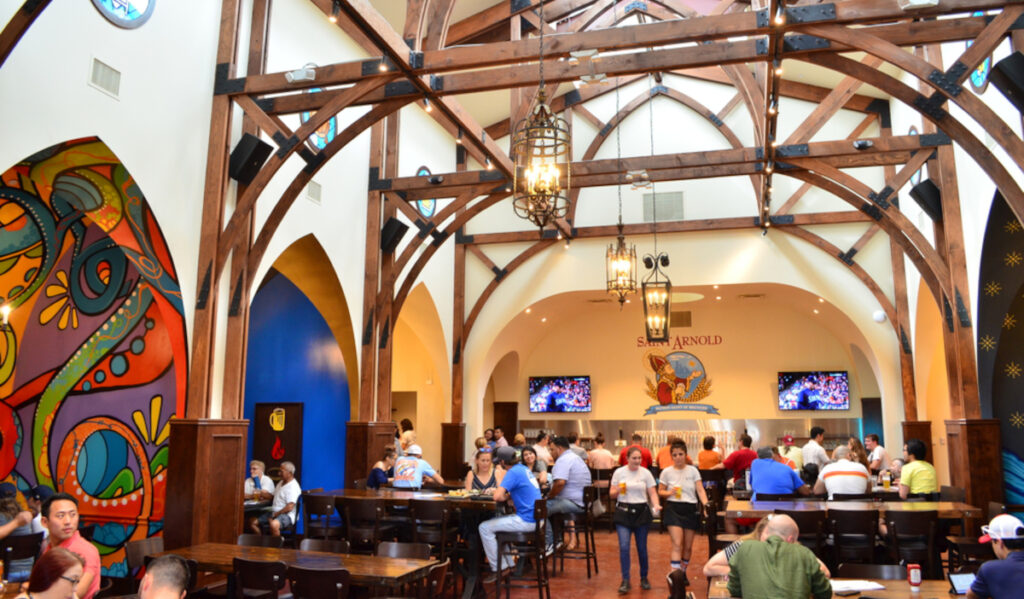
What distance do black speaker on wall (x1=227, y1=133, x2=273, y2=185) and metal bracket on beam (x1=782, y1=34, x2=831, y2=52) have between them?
5.00 meters

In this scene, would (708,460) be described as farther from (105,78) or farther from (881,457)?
(105,78)

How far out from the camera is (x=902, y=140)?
31.4 feet

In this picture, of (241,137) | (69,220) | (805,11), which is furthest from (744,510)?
(69,220)

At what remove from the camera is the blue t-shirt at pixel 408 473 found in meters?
8.73

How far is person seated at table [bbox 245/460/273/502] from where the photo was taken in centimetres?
848

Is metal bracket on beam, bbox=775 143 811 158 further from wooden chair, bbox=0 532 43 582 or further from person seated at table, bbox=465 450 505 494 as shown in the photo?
wooden chair, bbox=0 532 43 582

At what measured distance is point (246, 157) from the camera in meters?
7.79

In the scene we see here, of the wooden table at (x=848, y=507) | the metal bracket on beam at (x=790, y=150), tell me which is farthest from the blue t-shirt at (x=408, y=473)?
the metal bracket on beam at (x=790, y=150)

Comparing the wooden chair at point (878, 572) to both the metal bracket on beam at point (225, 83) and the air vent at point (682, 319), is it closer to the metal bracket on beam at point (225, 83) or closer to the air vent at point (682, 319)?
the metal bracket on beam at point (225, 83)

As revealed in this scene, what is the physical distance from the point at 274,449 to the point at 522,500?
597 cm

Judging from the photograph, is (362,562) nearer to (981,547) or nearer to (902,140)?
(981,547)

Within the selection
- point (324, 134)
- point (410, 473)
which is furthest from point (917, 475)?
point (324, 134)

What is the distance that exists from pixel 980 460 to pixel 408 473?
20.6ft

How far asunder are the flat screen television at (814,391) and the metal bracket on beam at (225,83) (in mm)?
12064
